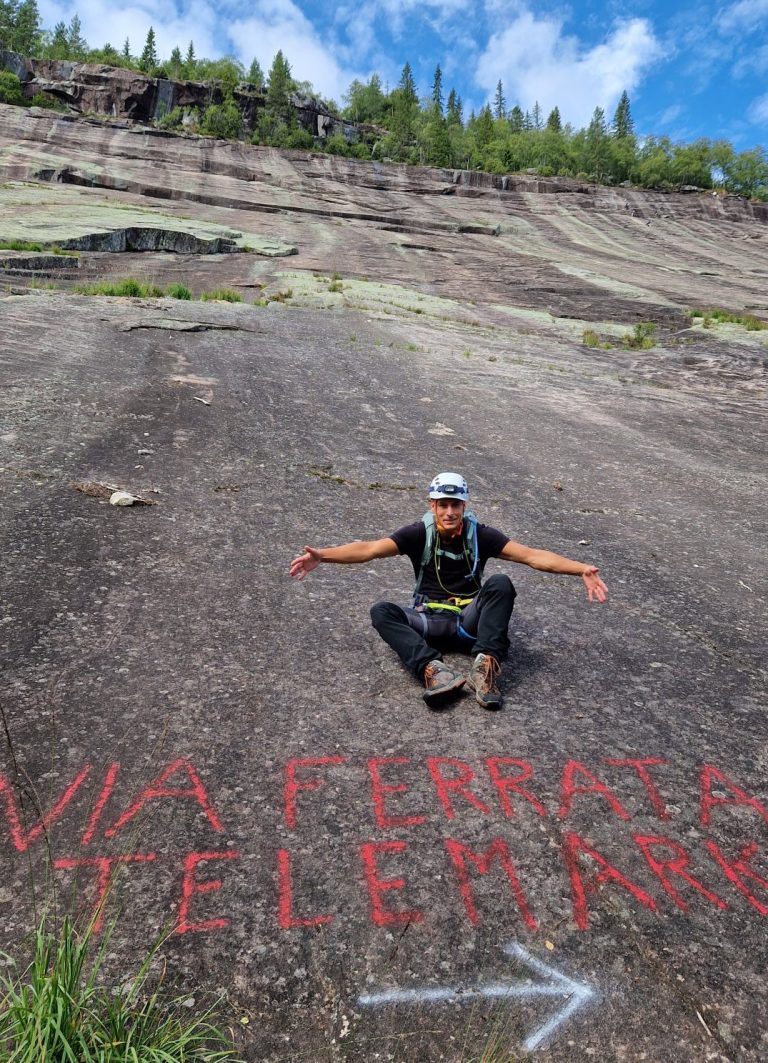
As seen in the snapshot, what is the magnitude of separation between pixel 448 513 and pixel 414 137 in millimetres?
88131

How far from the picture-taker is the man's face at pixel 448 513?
13.0 ft

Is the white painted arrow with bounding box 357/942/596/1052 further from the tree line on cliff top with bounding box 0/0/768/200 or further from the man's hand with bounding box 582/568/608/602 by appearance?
the tree line on cliff top with bounding box 0/0/768/200

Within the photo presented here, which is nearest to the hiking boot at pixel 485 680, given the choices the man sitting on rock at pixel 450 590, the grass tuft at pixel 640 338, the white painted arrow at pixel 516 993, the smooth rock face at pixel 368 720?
the man sitting on rock at pixel 450 590

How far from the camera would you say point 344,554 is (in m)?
3.99

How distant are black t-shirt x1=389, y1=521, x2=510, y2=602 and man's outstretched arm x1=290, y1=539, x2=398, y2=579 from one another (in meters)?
0.10

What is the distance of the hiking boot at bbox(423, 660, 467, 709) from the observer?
12.0 feet

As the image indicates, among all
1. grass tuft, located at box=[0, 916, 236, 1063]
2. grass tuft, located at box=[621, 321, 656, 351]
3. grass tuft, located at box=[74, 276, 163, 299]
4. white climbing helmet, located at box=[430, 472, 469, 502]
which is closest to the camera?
grass tuft, located at box=[0, 916, 236, 1063]

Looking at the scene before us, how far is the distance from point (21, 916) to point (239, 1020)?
857 millimetres

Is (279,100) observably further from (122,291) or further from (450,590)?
(450,590)

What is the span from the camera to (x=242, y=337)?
12.6 meters

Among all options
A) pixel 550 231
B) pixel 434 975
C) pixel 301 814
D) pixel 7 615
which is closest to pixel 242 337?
pixel 7 615

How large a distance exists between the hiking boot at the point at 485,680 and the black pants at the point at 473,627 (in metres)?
0.06

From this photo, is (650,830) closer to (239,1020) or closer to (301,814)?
(301,814)

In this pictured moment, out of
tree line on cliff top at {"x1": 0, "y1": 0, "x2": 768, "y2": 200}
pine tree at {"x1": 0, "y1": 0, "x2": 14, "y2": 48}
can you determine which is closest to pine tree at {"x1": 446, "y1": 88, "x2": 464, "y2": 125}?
tree line on cliff top at {"x1": 0, "y1": 0, "x2": 768, "y2": 200}
